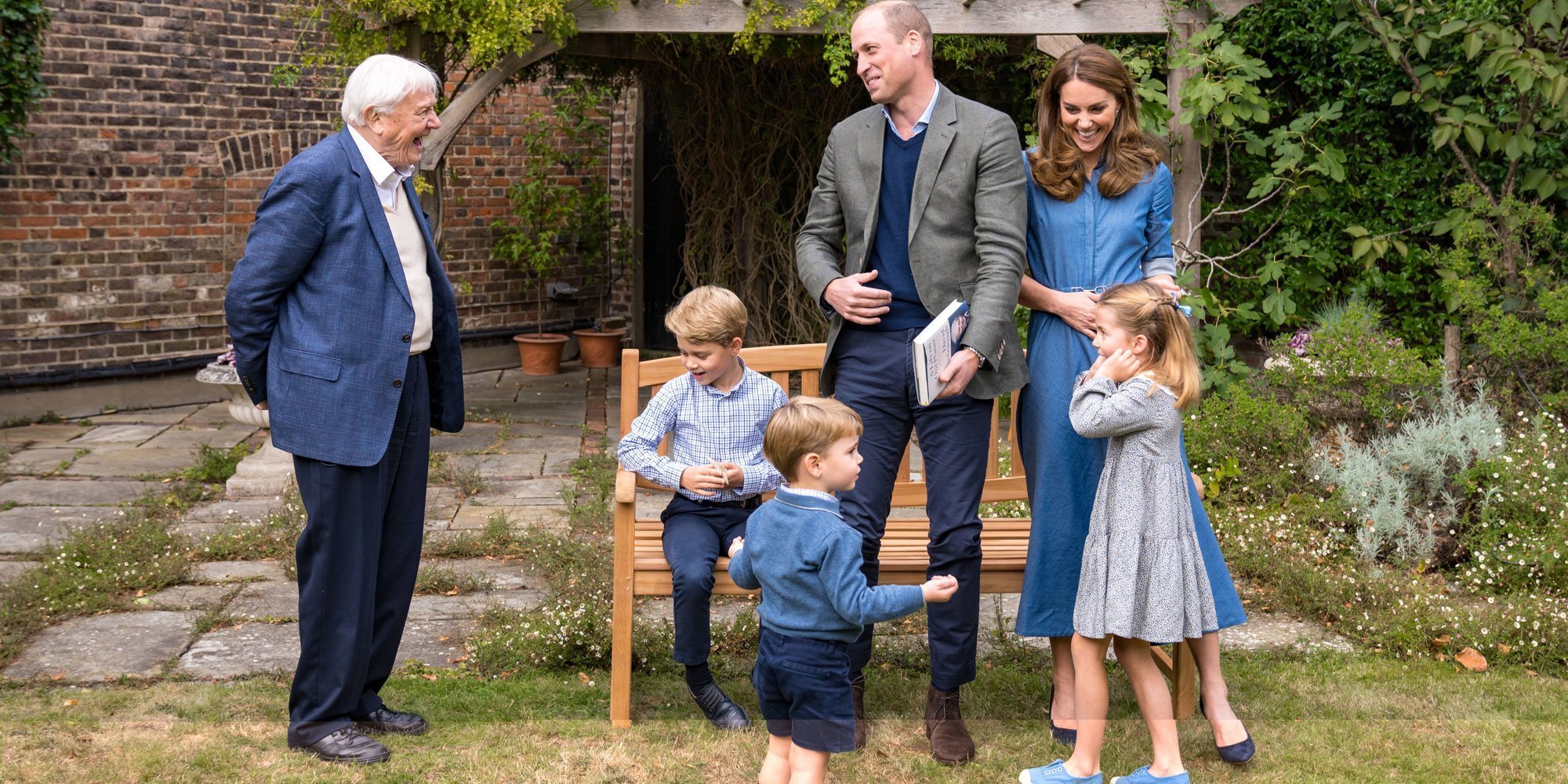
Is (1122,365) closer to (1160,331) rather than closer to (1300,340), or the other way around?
(1160,331)

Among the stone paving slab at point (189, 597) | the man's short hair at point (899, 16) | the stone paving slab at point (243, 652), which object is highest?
the man's short hair at point (899, 16)

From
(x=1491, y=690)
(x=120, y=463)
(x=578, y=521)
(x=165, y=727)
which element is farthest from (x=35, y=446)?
(x=1491, y=690)

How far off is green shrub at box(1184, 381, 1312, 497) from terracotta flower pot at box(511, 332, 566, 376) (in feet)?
19.8

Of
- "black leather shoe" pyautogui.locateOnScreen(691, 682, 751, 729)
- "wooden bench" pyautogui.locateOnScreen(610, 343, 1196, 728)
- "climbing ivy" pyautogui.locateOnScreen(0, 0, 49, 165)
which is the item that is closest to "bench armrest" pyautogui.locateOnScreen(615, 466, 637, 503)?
"wooden bench" pyautogui.locateOnScreen(610, 343, 1196, 728)

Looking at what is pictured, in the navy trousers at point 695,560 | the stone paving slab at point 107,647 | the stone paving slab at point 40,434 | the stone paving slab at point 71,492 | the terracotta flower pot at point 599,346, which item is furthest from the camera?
the terracotta flower pot at point 599,346

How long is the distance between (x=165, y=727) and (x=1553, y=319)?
5496mm

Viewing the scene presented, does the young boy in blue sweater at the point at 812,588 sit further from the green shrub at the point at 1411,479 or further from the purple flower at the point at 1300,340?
the purple flower at the point at 1300,340

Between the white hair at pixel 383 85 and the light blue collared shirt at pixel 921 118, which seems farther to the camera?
the light blue collared shirt at pixel 921 118

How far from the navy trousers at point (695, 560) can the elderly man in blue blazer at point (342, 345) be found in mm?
761

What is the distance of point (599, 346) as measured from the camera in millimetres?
11297

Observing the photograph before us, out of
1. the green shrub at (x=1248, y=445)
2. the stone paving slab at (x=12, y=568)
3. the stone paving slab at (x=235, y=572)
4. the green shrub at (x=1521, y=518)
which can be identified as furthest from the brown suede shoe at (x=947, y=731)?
the stone paving slab at (x=12, y=568)

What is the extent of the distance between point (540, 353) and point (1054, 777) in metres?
8.16

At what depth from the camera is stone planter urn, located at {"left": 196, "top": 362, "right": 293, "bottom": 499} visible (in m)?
6.57

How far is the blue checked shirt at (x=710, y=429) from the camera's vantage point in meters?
3.69
